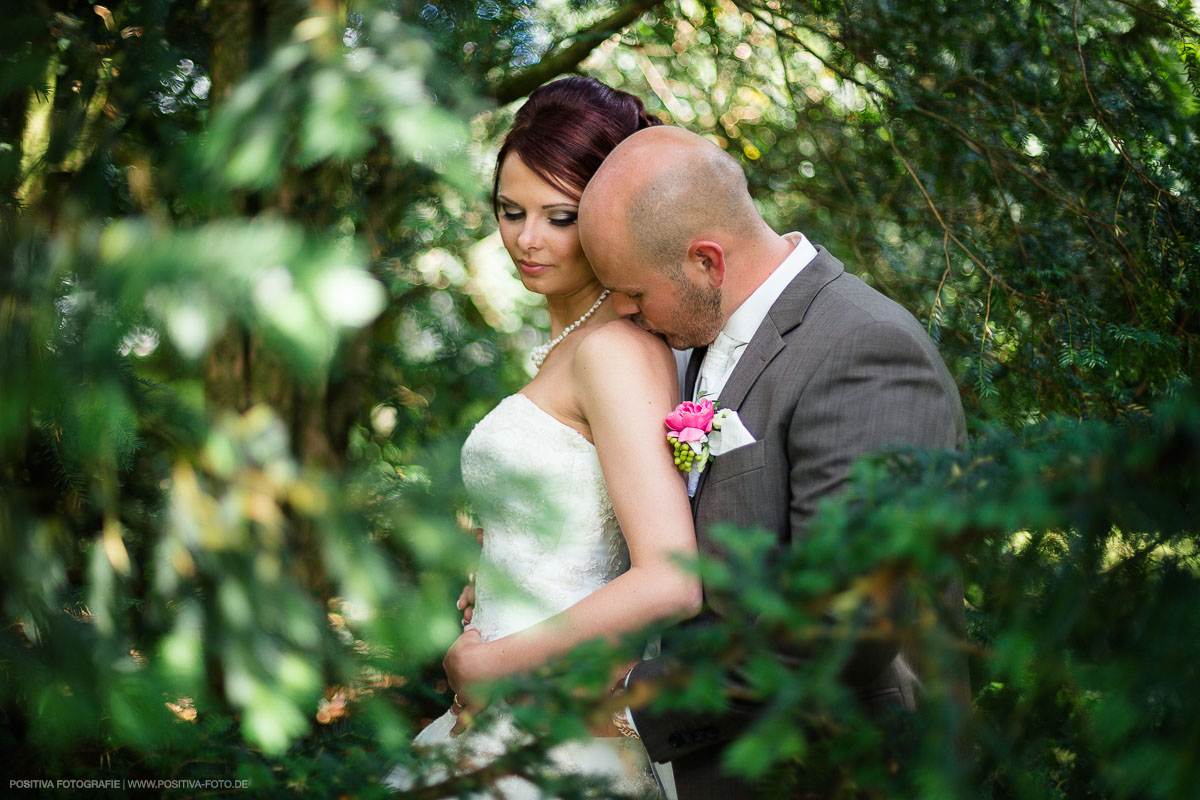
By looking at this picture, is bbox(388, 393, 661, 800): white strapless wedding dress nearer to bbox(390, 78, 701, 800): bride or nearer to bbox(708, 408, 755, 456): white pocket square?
bbox(390, 78, 701, 800): bride

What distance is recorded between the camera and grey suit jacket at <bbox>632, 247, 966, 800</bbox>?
1.93m

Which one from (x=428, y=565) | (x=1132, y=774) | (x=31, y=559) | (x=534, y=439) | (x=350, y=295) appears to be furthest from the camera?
(x=534, y=439)

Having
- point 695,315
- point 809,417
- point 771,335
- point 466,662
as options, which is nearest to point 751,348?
point 771,335

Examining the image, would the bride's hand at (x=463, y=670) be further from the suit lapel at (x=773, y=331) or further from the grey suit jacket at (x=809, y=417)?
the suit lapel at (x=773, y=331)

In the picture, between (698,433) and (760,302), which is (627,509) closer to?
(698,433)

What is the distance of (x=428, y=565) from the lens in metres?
1.17

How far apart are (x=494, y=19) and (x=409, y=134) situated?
203 centimetres

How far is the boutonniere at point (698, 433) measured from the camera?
210 centimetres

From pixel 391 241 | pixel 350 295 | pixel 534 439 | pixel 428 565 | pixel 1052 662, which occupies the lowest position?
pixel 391 241

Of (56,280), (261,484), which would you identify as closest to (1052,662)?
(261,484)

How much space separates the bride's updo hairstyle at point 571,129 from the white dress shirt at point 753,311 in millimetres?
598

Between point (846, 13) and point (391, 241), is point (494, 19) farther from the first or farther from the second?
point (846, 13)

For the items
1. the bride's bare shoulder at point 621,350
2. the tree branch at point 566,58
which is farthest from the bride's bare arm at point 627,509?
the tree branch at point 566,58

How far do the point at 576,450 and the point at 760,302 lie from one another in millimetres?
647
